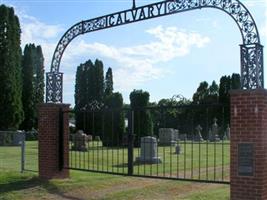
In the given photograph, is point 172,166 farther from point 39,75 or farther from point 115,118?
point 39,75

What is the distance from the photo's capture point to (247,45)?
9.31 metres

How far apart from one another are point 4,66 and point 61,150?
28831mm

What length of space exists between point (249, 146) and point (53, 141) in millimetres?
6375

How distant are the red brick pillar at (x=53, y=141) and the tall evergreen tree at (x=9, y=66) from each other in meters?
28.5

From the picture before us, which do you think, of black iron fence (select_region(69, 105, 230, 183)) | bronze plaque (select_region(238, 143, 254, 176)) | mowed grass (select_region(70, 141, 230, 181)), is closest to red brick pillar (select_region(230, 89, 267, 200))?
bronze plaque (select_region(238, 143, 254, 176))

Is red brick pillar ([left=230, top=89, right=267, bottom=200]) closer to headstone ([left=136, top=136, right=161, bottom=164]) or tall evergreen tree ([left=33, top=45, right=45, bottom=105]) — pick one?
headstone ([left=136, top=136, right=161, bottom=164])

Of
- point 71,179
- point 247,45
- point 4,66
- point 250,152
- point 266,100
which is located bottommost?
point 71,179

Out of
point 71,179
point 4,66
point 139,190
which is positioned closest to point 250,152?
point 139,190

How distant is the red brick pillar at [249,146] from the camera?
337 inches

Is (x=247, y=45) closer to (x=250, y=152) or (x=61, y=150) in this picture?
(x=250, y=152)

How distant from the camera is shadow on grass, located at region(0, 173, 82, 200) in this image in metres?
11.5

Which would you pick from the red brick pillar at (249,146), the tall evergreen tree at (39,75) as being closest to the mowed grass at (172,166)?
the red brick pillar at (249,146)

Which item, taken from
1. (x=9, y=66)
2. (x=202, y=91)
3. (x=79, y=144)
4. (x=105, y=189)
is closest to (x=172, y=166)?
(x=105, y=189)

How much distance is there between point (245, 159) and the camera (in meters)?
8.70
